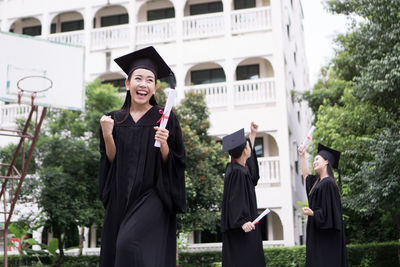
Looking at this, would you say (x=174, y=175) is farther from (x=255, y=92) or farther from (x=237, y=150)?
(x=255, y=92)

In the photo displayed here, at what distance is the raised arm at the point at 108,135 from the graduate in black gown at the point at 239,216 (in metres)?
2.77

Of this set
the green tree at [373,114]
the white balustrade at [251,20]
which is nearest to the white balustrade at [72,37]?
the white balustrade at [251,20]

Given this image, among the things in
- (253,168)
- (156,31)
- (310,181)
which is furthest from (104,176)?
(156,31)

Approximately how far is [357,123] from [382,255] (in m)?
4.15

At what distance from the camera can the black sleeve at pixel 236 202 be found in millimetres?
6383

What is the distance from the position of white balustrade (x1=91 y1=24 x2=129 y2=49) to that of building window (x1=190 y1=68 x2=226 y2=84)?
3.21 meters

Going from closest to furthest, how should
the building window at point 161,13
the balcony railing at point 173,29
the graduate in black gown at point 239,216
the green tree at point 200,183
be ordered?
1. the graduate in black gown at point 239,216
2. the green tree at point 200,183
3. the balcony railing at point 173,29
4. the building window at point 161,13

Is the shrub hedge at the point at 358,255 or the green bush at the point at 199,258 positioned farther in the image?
the green bush at the point at 199,258

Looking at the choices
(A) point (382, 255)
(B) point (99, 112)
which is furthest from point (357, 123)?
(B) point (99, 112)

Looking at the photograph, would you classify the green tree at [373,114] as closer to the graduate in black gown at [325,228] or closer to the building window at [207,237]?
the graduate in black gown at [325,228]

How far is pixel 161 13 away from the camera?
2362 centimetres

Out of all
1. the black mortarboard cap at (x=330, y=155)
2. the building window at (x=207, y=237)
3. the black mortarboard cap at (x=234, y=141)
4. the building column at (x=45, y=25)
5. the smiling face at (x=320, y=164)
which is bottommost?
the building window at (x=207, y=237)

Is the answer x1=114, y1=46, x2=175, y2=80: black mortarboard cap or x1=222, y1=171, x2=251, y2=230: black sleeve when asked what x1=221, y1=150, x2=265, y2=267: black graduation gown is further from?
x1=114, y1=46, x2=175, y2=80: black mortarboard cap

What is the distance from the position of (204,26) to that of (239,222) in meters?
16.1
